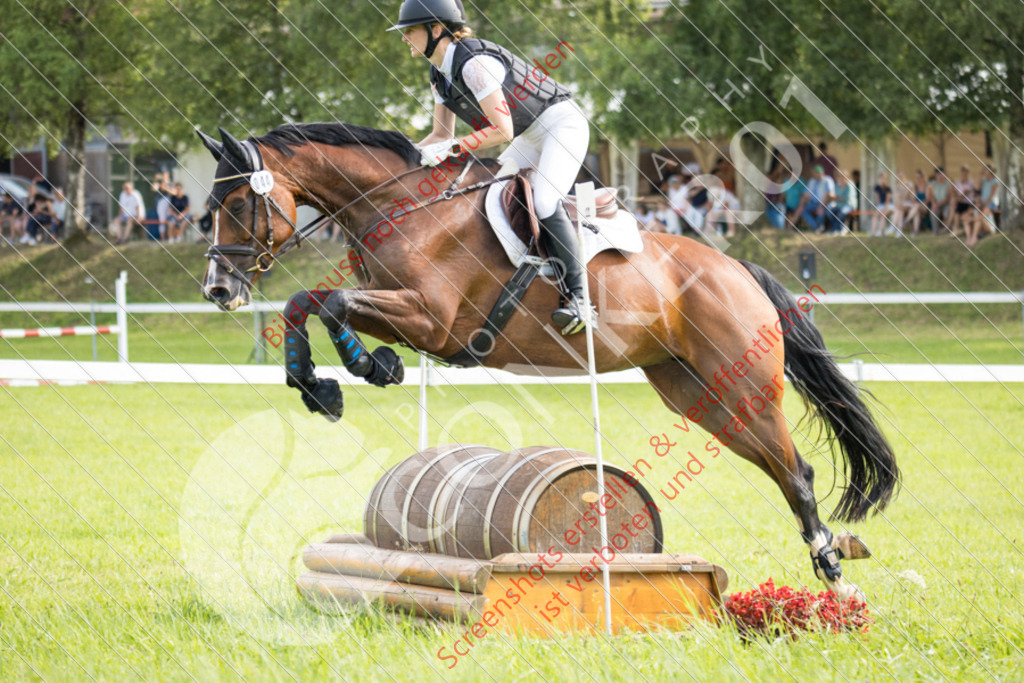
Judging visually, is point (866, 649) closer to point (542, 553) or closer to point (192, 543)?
point (542, 553)

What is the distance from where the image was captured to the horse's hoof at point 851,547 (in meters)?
4.57

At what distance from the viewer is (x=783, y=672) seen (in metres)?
3.11

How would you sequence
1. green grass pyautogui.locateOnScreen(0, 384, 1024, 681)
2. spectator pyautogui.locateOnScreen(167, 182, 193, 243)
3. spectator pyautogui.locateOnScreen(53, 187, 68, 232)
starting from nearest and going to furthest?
green grass pyautogui.locateOnScreen(0, 384, 1024, 681) < spectator pyautogui.locateOnScreen(167, 182, 193, 243) < spectator pyautogui.locateOnScreen(53, 187, 68, 232)

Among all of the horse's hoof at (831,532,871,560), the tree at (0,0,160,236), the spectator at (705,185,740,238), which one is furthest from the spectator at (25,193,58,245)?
the horse's hoof at (831,532,871,560)

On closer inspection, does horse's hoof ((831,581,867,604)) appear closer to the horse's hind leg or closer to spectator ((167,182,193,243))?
the horse's hind leg

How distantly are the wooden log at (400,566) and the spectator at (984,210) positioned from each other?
1788 centimetres

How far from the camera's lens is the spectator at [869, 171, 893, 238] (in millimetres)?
21609

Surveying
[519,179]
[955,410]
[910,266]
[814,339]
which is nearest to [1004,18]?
[910,266]

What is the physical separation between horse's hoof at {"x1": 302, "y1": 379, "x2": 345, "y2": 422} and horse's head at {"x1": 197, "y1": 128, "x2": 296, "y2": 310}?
1.67ft

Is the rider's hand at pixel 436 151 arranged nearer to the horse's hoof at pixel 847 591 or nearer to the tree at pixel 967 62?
the horse's hoof at pixel 847 591

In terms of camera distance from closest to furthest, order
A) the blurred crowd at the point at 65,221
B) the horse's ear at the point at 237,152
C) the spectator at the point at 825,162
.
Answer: the horse's ear at the point at 237,152, the blurred crowd at the point at 65,221, the spectator at the point at 825,162

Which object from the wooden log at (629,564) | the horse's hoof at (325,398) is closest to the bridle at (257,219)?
the horse's hoof at (325,398)

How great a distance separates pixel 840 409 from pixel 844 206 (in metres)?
17.1

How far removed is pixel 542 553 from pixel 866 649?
1.22 meters
